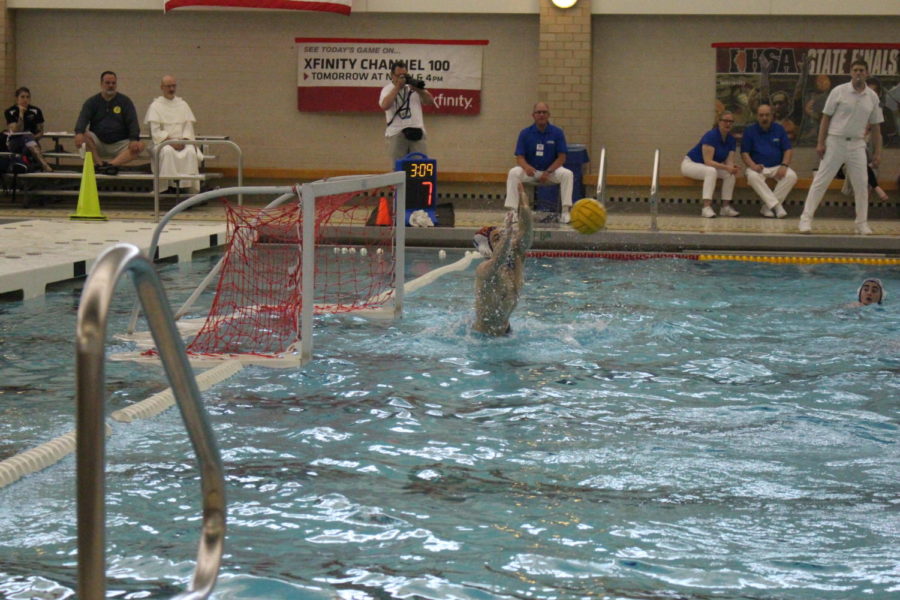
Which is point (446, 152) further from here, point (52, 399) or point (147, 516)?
point (147, 516)

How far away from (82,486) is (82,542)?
8cm

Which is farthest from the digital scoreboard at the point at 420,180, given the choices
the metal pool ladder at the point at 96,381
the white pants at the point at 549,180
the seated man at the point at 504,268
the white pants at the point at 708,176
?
the metal pool ladder at the point at 96,381

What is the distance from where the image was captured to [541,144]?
1343 centimetres

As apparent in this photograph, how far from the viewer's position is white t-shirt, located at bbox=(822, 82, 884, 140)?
11438mm

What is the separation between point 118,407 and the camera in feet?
16.7

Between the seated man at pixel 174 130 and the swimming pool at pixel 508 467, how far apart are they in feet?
21.2

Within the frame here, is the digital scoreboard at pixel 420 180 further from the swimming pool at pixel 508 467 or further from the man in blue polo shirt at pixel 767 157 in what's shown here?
the swimming pool at pixel 508 467

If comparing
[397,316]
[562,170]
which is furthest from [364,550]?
[562,170]

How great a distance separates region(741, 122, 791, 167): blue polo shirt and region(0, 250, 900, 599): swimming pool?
6.94 metres

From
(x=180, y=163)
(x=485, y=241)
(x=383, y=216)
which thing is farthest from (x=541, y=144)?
(x=485, y=241)

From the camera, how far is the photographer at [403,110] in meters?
12.6

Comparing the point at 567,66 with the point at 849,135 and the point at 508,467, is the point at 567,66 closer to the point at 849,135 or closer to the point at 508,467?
the point at 849,135

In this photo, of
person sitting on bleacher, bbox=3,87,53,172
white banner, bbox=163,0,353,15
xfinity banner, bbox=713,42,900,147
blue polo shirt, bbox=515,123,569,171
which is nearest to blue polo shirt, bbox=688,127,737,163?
xfinity banner, bbox=713,42,900,147

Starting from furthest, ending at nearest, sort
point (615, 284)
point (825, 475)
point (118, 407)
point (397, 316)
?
1. point (615, 284)
2. point (397, 316)
3. point (118, 407)
4. point (825, 475)
